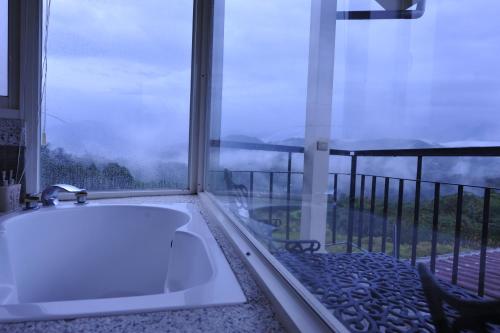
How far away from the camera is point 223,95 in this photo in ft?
7.73

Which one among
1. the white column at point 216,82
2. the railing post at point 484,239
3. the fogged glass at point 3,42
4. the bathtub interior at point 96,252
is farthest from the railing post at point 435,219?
the fogged glass at point 3,42

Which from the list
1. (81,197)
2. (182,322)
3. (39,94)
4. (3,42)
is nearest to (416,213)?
(182,322)

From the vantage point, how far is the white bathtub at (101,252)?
162cm

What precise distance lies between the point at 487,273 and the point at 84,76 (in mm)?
2483

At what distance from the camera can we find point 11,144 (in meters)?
2.15

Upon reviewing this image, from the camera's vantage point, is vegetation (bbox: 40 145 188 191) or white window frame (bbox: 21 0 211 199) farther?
vegetation (bbox: 40 145 188 191)

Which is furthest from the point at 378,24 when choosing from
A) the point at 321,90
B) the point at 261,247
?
the point at 261,247

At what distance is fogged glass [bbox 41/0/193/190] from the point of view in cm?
236

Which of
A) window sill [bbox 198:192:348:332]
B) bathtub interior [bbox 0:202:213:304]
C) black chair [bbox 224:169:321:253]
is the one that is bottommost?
bathtub interior [bbox 0:202:213:304]

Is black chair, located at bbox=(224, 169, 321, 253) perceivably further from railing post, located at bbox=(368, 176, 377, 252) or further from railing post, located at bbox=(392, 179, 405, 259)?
railing post, located at bbox=(392, 179, 405, 259)

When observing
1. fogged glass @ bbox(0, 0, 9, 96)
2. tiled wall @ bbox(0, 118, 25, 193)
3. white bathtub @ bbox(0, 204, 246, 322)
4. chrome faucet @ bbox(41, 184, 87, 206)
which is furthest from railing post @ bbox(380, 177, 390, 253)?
fogged glass @ bbox(0, 0, 9, 96)

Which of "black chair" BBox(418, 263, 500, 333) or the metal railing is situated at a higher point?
the metal railing

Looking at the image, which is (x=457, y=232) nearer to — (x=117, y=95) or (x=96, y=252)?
(x=96, y=252)

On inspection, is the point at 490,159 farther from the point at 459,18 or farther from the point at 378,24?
the point at 378,24
